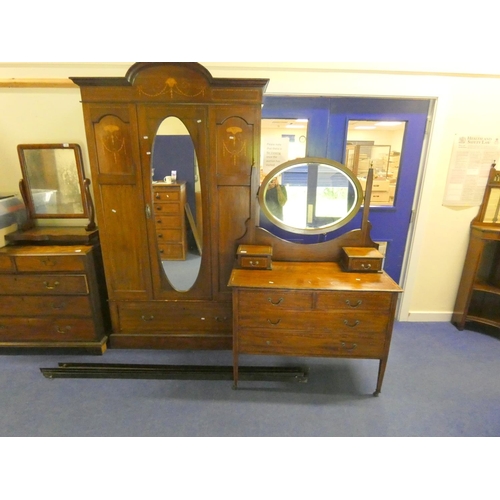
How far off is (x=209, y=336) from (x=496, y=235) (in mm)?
2372

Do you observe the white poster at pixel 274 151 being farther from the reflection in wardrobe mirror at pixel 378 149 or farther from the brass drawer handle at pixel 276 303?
the brass drawer handle at pixel 276 303

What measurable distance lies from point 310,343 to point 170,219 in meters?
1.25

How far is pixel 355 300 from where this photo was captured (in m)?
1.71

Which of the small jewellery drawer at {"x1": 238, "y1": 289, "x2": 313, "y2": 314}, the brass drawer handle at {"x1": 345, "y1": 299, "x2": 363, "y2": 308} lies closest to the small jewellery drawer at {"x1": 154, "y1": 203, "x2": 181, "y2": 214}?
the small jewellery drawer at {"x1": 238, "y1": 289, "x2": 313, "y2": 314}

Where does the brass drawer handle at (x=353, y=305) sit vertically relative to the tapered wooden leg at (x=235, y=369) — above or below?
above

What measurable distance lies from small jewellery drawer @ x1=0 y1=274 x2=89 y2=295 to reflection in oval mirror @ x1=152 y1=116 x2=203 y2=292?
0.63 m

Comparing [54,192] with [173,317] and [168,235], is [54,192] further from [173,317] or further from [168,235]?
[173,317]

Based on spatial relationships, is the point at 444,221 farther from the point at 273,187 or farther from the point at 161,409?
the point at 161,409

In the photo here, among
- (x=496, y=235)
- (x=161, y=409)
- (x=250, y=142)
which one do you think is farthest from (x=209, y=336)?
(x=496, y=235)

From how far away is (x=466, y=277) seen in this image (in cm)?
251

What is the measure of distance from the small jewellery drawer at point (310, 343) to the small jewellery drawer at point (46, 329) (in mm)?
1233

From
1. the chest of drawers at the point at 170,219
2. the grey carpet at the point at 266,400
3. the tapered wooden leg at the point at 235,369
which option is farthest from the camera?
the chest of drawers at the point at 170,219

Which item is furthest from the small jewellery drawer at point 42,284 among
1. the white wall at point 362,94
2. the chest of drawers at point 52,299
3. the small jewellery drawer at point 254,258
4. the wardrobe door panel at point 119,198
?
the small jewellery drawer at point 254,258

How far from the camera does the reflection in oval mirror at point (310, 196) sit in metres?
2.02
